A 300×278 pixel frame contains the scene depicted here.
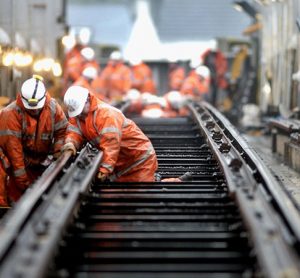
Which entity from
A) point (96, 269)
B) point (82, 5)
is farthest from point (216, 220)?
point (82, 5)

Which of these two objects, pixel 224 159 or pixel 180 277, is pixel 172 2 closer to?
pixel 224 159

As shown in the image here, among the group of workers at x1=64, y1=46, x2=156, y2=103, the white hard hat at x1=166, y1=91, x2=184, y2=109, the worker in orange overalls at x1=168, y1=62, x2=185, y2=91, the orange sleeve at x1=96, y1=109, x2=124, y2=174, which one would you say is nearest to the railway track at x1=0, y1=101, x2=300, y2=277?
the orange sleeve at x1=96, y1=109, x2=124, y2=174

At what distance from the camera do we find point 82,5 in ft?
145

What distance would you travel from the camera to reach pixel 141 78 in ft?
82.6

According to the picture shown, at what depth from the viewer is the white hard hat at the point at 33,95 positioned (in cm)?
862

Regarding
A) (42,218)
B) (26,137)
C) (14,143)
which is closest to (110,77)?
(26,137)

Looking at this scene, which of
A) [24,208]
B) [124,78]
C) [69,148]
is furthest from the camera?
[124,78]

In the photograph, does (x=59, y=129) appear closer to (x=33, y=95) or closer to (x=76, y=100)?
(x=33, y=95)

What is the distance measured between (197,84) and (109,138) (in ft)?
→ 49.1

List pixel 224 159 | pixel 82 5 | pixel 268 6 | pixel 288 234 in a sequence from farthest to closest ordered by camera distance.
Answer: pixel 82 5, pixel 268 6, pixel 224 159, pixel 288 234

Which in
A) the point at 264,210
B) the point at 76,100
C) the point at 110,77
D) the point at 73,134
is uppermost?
the point at 76,100

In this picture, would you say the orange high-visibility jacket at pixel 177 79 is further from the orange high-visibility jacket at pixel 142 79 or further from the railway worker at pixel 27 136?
the railway worker at pixel 27 136

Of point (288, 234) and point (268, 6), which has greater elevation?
point (268, 6)

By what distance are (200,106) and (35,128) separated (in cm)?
782
